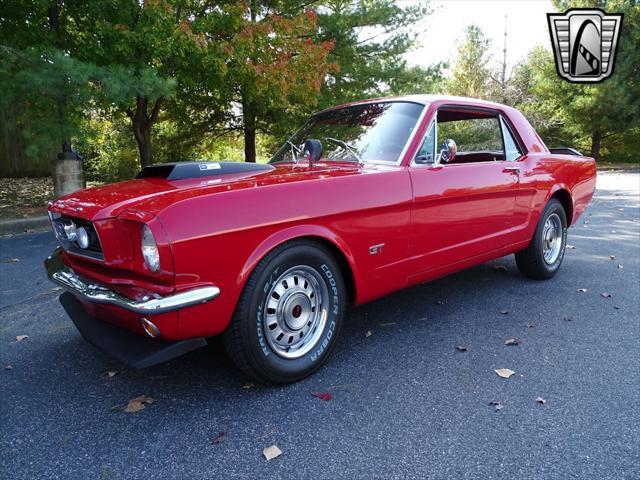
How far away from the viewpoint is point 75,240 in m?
2.58

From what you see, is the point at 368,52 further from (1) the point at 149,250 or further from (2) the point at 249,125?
(1) the point at 149,250

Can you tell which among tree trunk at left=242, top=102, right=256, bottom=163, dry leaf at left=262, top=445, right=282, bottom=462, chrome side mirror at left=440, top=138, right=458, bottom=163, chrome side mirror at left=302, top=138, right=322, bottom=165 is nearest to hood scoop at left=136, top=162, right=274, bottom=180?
chrome side mirror at left=302, top=138, right=322, bottom=165

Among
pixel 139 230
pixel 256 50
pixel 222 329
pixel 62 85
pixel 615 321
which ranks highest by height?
pixel 256 50

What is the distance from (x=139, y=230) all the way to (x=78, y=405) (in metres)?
1.04

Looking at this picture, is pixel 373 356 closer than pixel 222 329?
No

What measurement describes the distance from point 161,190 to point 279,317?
92 centimetres

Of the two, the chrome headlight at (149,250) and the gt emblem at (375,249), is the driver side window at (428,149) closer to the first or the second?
the gt emblem at (375,249)

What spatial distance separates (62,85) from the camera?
6.70 m

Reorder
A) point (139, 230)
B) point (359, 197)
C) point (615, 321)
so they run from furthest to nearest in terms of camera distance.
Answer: point (615, 321), point (359, 197), point (139, 230)

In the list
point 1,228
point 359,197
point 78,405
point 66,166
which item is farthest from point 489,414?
point 66,166

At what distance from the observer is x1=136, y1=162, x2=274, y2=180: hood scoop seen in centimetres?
290

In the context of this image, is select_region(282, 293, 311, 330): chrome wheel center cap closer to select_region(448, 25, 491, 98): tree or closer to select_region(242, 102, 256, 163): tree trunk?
select_region(242, 102, 256, 163): tree trunk

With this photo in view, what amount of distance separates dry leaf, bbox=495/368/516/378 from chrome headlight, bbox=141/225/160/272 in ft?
6.46

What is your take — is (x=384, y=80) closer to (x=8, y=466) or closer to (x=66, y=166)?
(x=66, y=166)
